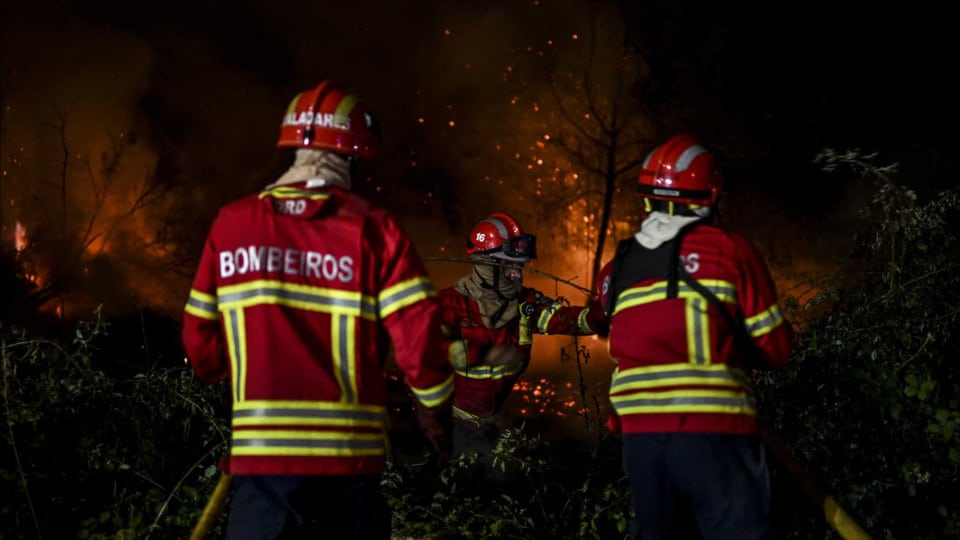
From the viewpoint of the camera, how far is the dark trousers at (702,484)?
3.31m

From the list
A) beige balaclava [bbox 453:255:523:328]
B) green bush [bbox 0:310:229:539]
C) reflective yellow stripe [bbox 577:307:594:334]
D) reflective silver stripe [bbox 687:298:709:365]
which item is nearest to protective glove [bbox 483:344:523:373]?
beige balaclava [bbox 453:255:523:328]

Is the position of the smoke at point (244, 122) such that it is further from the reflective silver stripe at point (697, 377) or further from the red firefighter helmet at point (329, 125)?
the red firefighter helmet at point (329, 125)

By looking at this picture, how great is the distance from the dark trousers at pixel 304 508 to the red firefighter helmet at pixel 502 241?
328cm

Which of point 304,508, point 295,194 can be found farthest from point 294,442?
point 295,194

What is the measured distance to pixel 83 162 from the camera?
54.2 feet

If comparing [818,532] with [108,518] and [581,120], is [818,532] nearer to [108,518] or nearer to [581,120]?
[108,518]

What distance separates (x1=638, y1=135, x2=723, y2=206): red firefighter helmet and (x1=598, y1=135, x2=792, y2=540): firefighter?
15 cm

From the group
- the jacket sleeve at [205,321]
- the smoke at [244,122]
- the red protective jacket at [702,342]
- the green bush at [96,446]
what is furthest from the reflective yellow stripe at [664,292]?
the smoke at [244,122]

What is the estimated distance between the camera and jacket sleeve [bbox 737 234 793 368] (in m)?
3.42

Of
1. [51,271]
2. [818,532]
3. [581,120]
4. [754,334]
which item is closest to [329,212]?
[754,334]

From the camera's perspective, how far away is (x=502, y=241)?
20.2 ft

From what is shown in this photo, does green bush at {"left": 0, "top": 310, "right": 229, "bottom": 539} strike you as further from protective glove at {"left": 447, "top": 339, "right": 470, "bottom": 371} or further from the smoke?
the smoke

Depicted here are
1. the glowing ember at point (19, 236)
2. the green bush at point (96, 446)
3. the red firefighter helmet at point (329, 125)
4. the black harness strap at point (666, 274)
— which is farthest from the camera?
the glowing ember at point (19, 236)

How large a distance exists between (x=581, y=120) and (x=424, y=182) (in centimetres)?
312
